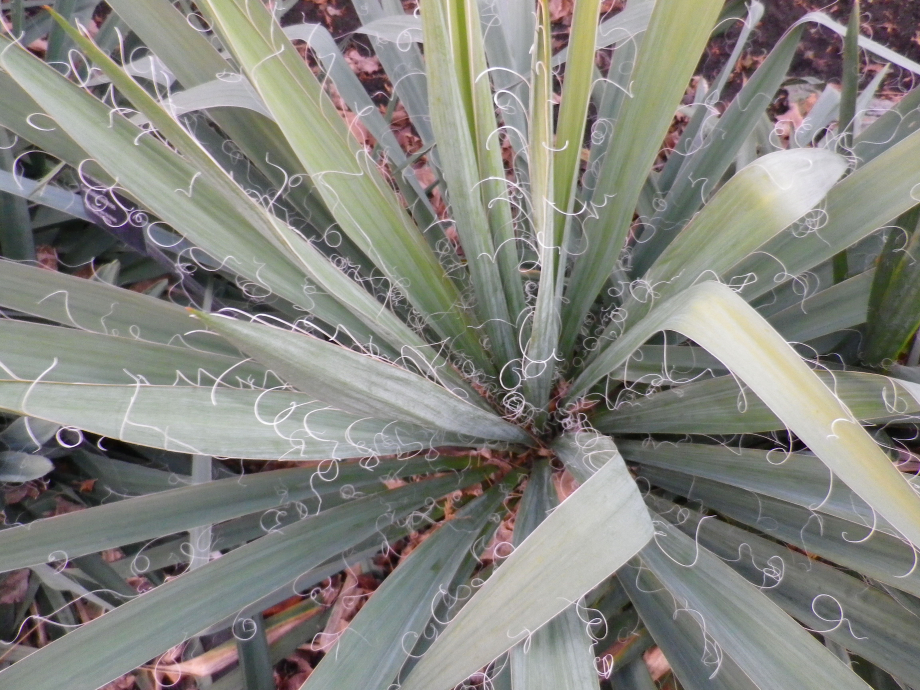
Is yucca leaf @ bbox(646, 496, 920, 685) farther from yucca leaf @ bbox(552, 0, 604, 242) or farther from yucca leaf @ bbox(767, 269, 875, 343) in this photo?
yucca leaf @ bbox(552, 0, 604, 242)

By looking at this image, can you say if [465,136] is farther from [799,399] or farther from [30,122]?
[30,122]

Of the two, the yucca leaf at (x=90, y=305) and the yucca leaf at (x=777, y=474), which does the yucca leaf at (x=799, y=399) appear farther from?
the yucca leaf at (x=90, y=305)

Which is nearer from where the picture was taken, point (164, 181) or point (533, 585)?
point (533, 585)

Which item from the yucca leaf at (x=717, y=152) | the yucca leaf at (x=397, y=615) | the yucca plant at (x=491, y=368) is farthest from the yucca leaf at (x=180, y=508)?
the yucca leaf at (x=717, y=152)

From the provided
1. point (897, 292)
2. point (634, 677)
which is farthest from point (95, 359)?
point (897, 292)

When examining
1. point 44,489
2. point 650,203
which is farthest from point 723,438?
point 44,489

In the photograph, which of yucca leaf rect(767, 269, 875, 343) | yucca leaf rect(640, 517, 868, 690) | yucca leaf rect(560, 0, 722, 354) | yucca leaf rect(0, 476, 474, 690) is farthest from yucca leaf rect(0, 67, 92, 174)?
yucca leaf rect(767, 269, 875, 343)
